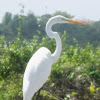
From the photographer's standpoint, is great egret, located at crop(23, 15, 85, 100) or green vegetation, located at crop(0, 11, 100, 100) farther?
green vegetation, located at crop(0, 11, 100, 100)

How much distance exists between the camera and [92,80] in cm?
442

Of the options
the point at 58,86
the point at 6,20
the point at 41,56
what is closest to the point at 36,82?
the point at 41,56

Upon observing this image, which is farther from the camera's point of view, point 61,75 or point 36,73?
point 61,75

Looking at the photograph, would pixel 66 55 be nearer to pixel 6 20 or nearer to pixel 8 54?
pixel 8 54

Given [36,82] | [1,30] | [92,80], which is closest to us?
[36,82]

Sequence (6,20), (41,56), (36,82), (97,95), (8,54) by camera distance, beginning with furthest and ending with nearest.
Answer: (6,20) < (8,54) < (97,95) < (41,56) < (36,82)

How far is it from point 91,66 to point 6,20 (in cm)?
1050

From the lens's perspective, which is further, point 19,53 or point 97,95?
point 19,53

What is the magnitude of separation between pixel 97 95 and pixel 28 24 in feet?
32.1

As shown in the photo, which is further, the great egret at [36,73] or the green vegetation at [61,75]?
the green vegetation at [61,75]

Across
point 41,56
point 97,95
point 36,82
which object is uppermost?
point 41,56

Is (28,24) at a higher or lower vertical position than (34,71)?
higher

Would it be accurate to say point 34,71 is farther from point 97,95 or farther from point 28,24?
point 28,24

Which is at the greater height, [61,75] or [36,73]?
[36,73]
